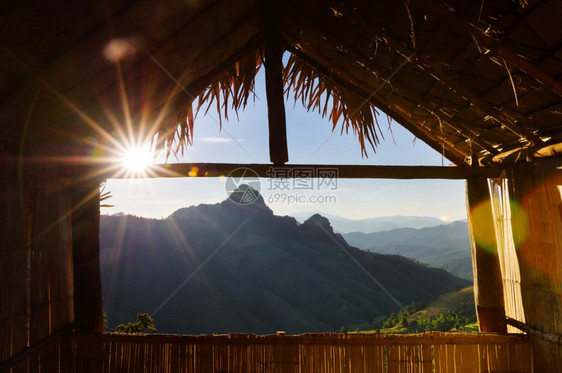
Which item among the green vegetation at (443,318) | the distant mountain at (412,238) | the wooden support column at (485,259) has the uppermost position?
the wooden support column at (485,259)

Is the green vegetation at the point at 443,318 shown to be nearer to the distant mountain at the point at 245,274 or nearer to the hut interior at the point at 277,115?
the hut interior at the point at 277,115

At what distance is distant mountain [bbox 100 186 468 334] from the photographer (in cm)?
3462

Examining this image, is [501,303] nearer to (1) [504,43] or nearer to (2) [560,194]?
(2) [560,194]

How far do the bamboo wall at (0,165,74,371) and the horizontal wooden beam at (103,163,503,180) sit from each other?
53cm

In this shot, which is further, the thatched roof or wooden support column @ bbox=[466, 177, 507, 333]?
wooden support column @ bbox=[466, 177, 507, 333]

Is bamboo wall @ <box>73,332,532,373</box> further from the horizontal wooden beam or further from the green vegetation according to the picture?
the green vegetation

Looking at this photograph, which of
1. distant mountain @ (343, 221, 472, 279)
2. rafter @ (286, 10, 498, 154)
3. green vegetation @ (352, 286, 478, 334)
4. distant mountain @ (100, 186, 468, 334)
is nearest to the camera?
rafter @ (286, 10, 498, 154)

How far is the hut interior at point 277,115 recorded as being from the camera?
2.02m

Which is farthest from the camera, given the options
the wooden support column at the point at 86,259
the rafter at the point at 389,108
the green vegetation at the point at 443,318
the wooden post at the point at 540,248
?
the green vegetation at the point at 443,318

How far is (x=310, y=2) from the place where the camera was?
2613mm

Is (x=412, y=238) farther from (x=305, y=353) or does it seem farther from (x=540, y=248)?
(x=305, y=353)

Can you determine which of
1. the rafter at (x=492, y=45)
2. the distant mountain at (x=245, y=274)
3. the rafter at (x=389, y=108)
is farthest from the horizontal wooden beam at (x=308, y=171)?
the distant mountain at (x=245, y=274)

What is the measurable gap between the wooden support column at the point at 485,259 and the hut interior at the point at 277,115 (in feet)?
0.04

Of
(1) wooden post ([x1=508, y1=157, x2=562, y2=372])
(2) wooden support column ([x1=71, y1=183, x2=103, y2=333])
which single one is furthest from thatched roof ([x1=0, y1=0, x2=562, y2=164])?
(2) wooden support column ([x1=71, y1=183, x2=103, y2=333])
